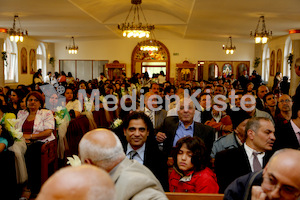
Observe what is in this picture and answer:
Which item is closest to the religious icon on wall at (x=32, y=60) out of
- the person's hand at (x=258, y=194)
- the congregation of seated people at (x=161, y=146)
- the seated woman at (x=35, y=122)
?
the congregation of seated people at (x=161, y=146)

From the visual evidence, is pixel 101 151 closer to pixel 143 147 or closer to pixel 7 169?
pixel 143 147

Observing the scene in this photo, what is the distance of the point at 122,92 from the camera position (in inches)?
539

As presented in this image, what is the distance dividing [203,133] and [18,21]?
1223 centimetres

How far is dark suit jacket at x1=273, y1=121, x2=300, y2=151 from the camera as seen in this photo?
14.2ft

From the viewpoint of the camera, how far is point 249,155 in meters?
3.52

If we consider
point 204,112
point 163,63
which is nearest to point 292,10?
point 204,112

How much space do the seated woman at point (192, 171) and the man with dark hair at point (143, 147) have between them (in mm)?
335

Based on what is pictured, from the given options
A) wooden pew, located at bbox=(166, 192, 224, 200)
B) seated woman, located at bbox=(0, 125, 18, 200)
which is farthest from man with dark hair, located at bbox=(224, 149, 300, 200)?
seated woman, located at bbox=(0, 125, 18, 200)

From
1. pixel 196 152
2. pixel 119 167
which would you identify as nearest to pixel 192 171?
pixel 196 152

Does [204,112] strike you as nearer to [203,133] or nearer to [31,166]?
[203,133]

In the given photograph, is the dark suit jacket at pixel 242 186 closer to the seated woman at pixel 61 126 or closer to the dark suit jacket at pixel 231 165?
the dark suit jacket at pixel 231 165

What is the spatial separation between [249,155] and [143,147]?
115cm

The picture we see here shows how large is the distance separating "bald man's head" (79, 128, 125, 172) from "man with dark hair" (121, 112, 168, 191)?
166cm

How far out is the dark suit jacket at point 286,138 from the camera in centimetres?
432
